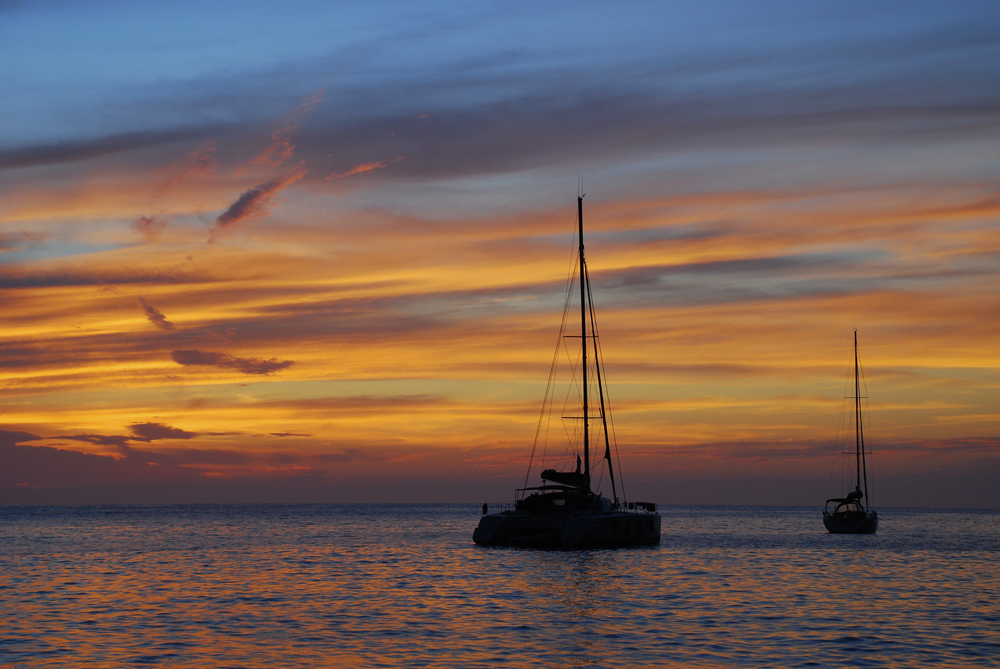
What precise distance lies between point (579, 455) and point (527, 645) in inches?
1498

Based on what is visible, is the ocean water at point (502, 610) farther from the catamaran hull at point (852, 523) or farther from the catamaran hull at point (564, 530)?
the catamaran hull at point (852, 523)

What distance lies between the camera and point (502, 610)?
38.6 m

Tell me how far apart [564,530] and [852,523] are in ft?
165

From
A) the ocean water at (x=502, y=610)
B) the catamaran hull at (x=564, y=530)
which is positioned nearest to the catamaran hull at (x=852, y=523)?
the ocean water at (x=502, y=610)

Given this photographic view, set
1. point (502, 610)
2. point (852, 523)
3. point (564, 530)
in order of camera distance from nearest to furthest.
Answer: point (502, 610)
point (564, 530)
point (852, 523)

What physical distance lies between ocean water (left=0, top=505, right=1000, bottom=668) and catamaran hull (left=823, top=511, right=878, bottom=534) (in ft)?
99.6

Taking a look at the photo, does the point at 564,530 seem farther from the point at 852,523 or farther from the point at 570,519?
the point at 852,523

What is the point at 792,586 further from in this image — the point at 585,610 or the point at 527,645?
the point at 527,645

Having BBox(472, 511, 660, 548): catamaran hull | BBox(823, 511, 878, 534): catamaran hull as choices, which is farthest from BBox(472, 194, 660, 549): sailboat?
BBox(823, 511, 878, 534): catamaran hull

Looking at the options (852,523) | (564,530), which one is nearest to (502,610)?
(564,530)

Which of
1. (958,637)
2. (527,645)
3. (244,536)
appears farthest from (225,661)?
(244,536)

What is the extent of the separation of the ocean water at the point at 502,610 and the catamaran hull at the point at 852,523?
3037 centimetres

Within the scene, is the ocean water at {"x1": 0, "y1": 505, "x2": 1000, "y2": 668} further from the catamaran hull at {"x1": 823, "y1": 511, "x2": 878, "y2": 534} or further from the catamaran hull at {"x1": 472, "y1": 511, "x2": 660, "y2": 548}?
the catamaran hull at {"x1": 823, "y1": 511, "x2": 878, "y2": 534}

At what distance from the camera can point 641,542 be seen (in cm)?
7031
